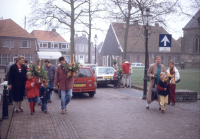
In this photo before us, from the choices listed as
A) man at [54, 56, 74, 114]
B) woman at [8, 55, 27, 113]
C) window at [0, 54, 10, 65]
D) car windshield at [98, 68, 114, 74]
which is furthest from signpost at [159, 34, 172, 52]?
window at [0, 54, 10, 65]

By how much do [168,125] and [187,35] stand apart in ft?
145

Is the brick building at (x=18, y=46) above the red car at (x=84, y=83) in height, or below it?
above

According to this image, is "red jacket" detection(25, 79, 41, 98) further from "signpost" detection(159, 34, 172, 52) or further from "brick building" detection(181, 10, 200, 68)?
"brick building" detection(181, 10, 200, 68)

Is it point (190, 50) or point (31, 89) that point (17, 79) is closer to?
point (31, 89)

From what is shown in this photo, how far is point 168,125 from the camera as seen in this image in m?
6.16

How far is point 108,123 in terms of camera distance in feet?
20.7

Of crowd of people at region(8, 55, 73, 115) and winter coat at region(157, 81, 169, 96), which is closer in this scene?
crowd of people at region(8, 55, 73, 115)

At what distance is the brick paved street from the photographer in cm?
528

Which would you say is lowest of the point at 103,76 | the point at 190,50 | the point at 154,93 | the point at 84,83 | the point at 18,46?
the point at 154,93

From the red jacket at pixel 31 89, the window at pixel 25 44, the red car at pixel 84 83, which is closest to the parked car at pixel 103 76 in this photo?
the red car at pixel 84 83

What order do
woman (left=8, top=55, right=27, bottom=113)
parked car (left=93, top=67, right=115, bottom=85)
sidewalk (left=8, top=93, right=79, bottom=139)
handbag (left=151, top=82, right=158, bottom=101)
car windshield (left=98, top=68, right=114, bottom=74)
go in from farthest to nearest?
car windshield (left=98, top=68, right=114, bottom=74) → parked car (left=93, top=67, right=115, bottom=85) → handbag (left=151, top=82, right=158, bottom=101) → woman (left=8, top=55, right=27, bottom=113) → sidewalk (left=8, top=93, right=79, bottom=139)

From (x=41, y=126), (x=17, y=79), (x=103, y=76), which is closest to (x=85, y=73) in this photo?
(x=103, y=76)

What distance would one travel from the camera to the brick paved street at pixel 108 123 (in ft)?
17.3

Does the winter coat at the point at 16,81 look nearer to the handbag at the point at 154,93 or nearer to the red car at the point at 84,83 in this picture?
the red car at the point at 84,83
